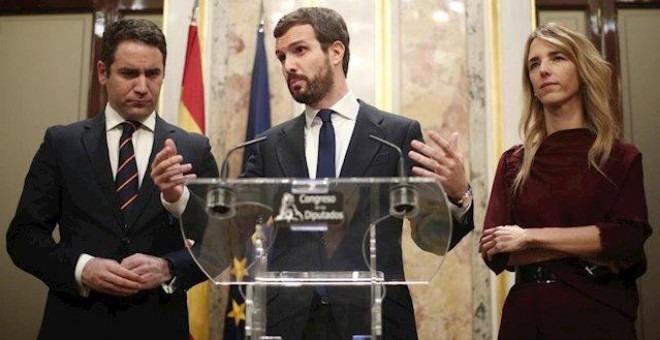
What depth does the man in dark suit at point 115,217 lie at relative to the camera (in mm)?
2357

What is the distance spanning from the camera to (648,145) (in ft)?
14.5

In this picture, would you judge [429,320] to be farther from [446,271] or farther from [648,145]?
[648,145]

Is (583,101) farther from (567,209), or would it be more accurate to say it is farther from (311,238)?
(311,238)

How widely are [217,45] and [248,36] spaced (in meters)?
0.19

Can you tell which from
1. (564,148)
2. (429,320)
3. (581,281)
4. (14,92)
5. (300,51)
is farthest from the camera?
(14,92)

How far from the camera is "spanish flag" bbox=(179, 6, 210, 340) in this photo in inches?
155

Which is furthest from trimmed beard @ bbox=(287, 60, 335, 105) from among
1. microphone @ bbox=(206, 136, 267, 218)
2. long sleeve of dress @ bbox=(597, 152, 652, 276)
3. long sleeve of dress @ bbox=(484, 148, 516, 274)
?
long sleeve of dress @ bbox=(597, 152, 652, 276)

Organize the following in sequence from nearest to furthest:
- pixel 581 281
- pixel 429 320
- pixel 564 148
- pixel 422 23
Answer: pixel 581 281
pixel 564 148
pixel 429 320
pixel 422 23

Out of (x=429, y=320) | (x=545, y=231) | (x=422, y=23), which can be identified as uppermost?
(x=422, y=23)

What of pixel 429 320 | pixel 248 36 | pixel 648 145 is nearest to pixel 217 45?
pixel 248 36

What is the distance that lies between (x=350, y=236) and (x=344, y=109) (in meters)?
0.85

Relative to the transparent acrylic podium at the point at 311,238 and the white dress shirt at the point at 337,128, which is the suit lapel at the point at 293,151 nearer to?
the white dress shirt at the point at 337,128

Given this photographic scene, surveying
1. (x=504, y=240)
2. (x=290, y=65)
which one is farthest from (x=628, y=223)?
(x=290, y=65)

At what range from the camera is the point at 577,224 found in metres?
2.35
